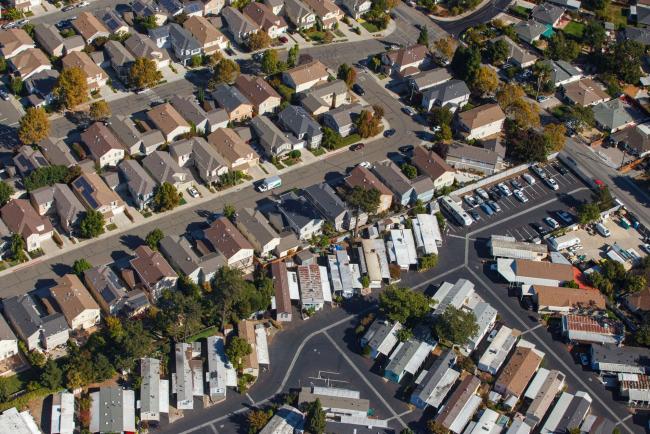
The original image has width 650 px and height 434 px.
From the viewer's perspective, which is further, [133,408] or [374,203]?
[374,203]

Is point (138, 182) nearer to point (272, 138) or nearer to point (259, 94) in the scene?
point (272, 138)

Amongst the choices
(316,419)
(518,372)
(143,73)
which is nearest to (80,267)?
(316,419)

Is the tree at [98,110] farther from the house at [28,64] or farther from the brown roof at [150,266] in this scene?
the brown roof at [150,266]

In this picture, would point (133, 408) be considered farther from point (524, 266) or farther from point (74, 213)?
point (524, 266)

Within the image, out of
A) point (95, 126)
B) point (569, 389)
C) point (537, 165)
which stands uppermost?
point (95, 126)

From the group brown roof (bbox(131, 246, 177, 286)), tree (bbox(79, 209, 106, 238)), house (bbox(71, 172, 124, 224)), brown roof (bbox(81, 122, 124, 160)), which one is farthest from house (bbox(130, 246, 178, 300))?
brown roof (bbox(81, 122, 124, 160))

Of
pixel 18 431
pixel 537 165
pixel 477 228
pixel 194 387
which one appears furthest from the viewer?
pixel 537 165

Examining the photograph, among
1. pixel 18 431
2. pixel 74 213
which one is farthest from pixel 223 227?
pixel 18 431

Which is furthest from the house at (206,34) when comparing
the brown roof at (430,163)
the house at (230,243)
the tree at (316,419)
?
the tree at (316,419)
